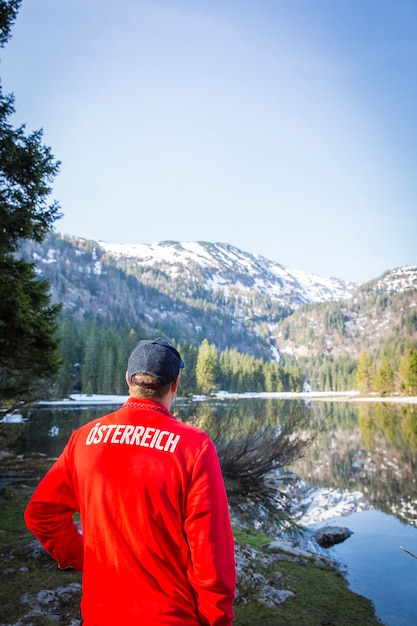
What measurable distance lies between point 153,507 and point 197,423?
13.0 metres

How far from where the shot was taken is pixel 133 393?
8.10ft

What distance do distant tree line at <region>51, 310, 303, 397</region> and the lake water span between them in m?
40.6

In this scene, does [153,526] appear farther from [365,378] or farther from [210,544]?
[365,378]

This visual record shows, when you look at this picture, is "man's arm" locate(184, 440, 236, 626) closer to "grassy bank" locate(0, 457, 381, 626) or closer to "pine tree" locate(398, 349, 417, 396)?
"grassy bank" locate(0, 457, 381, 626)

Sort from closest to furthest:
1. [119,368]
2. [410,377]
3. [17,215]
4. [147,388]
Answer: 1. [147,388]
2. [17,215]
3. [119,368]
4. [410,377]

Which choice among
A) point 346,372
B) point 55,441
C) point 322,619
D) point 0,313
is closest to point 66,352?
point 55,441

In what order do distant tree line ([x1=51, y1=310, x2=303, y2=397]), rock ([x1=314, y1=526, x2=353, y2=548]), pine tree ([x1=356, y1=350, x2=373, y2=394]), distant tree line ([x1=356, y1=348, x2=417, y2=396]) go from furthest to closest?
pine tree ([x1=356, y1=350, x2=373, y2=394])
distant tree line ([x1=356, y1=348, x2=417, y2=396])
distant tree line ([x1=51, y1=310, x2=303, y2=397])
rock ([x1=314, y1=526, x2=353, y2=548])

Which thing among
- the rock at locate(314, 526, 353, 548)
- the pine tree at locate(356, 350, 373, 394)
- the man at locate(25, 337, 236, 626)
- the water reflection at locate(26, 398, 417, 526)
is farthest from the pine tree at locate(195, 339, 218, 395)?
the man at locate(25, 337, 236, 626)

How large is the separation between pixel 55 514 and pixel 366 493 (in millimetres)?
14909

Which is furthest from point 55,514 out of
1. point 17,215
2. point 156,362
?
point 17,215

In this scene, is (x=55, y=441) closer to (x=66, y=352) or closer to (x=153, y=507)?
(x=153, y=507)

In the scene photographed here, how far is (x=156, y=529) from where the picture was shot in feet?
6.90

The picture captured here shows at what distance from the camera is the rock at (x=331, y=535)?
10.2 m

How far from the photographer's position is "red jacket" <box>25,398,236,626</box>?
2049 millimetres
